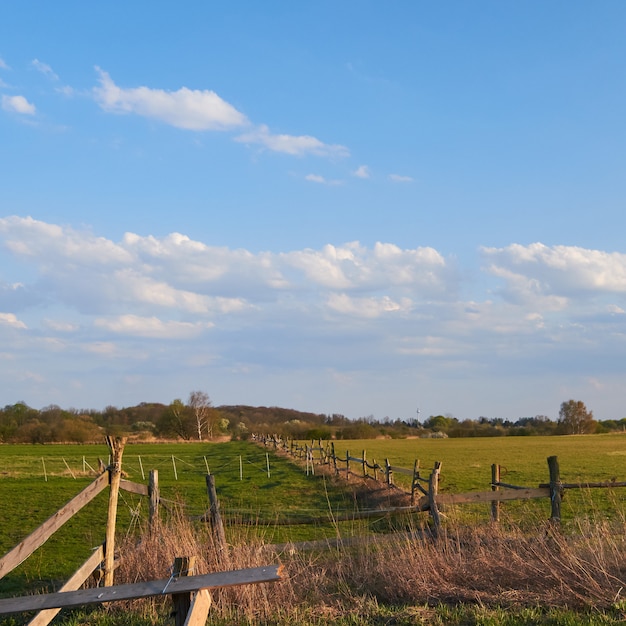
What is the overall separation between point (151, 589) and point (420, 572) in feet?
13.0

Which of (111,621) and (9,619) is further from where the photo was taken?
(9,619)

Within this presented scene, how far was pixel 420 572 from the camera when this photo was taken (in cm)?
733

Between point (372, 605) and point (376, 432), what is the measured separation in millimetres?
100367

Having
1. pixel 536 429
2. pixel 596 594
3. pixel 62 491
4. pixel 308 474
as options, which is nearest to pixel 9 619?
pixel 596 594

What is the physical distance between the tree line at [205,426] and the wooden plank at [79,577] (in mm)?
80760

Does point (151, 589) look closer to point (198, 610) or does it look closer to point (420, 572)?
point (198, 610)

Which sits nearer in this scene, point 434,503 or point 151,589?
point 151,589

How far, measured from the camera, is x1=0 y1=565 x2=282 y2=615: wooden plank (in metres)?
4.00

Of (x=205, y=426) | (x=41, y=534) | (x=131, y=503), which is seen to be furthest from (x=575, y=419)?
(x=41, y=534)

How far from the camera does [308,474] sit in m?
32.3

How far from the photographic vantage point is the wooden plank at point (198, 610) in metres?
3.84

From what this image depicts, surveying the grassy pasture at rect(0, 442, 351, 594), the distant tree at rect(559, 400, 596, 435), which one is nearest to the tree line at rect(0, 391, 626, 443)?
the distant tree at rect(559, 400, 596, 435)

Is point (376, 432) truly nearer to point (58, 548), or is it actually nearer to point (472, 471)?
point (472, 471)

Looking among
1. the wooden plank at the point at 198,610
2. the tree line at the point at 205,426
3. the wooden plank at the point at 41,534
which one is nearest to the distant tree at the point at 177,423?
the tree line at the point at 205,426
